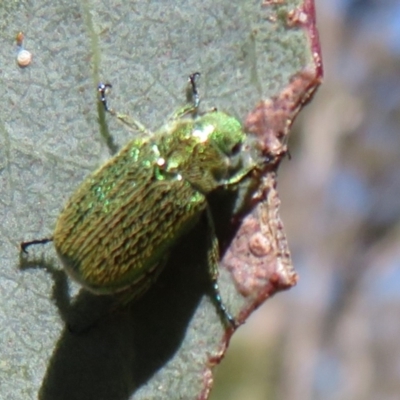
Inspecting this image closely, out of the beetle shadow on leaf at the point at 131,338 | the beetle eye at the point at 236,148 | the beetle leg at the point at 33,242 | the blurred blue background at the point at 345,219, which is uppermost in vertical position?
the beetle eye at the point at 236,148

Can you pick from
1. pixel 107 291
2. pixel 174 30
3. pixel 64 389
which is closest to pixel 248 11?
pixel 174 30

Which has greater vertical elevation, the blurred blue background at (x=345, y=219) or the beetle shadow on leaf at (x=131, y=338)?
the beetle shadow on leaf at (x=131, y=338)

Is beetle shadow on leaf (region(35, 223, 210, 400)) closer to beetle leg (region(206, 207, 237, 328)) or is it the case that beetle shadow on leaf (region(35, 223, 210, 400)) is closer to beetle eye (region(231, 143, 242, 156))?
beetle leg (region(206, 207, 237, 328))

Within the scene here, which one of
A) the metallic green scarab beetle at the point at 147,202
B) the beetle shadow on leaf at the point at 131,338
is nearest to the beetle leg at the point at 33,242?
the metallic green scarab beetle at the point at 147,202

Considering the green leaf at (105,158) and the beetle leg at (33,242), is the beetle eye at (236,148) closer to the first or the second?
the green leaf at (105,158)

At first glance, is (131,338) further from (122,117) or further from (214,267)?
(122,117)

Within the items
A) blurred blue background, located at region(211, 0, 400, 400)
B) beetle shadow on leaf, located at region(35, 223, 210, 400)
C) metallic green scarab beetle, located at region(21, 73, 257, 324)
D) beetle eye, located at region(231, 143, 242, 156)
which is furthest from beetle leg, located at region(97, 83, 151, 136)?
blurred blue background, located at region(211, 0, 400, 400)
